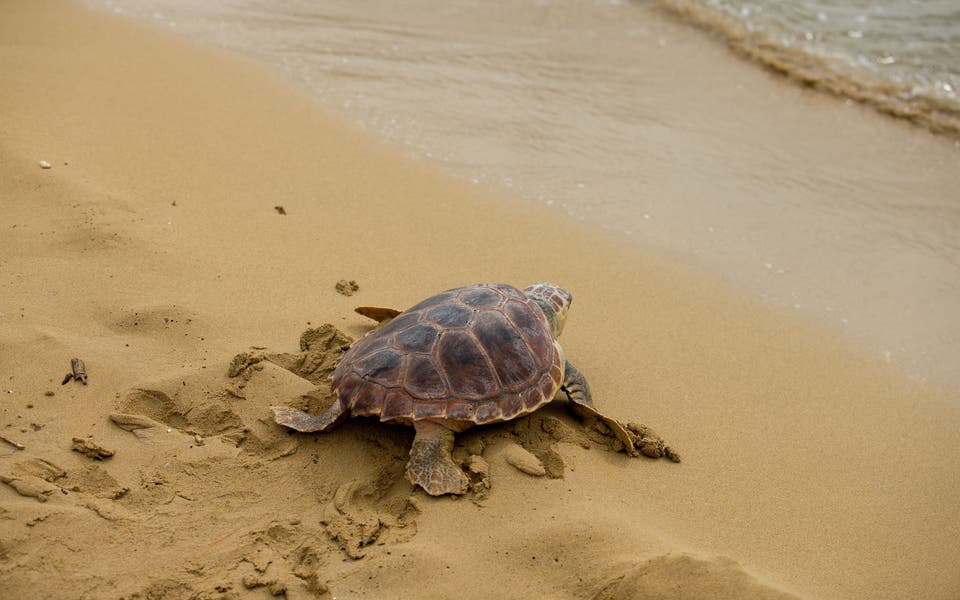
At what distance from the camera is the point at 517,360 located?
3.32 meters

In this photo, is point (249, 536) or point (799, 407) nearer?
point (249, 536)

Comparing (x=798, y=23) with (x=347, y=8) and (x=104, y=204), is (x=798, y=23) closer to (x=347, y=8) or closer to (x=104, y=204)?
(x=347, y=8)

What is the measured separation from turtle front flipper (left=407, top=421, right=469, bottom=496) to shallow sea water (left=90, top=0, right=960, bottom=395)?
2.26 meters

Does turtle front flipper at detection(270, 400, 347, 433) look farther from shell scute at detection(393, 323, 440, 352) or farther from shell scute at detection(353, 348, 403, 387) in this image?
shell scute at detection(393, 323, 440, 352)

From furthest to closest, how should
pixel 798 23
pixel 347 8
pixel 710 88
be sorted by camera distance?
1. pixel 798 23
2. pixel 347 8
3. pixel 710 88

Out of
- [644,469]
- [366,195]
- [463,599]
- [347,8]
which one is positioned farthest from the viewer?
[347,8]

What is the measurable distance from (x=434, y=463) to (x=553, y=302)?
1123mm

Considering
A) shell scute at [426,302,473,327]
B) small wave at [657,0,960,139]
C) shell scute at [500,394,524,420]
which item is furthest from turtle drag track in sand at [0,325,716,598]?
small wave at [657,0,960,139]

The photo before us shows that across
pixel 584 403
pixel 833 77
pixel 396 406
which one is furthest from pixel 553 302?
pixel 833 77

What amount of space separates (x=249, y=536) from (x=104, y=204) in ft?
7.77

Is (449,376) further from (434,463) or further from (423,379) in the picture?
(434,463)

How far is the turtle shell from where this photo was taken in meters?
3.08

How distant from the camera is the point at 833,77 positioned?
24.7ft

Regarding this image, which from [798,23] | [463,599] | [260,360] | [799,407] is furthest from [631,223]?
[798,23]
